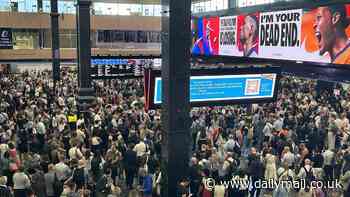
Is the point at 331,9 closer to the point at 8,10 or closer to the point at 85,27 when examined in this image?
the point at 85,27

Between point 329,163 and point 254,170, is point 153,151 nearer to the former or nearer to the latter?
point 254,170

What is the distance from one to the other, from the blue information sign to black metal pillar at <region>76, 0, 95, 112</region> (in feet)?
20.1

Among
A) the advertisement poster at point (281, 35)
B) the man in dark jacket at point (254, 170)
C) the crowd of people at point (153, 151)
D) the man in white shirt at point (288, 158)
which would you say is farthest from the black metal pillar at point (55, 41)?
the man in white shirt at point (288, 158)

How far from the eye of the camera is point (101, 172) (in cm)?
891

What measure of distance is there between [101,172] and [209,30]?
74.6 feet

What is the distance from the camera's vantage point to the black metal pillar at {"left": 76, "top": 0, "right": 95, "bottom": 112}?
15.8 m

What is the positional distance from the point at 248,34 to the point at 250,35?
0.29m

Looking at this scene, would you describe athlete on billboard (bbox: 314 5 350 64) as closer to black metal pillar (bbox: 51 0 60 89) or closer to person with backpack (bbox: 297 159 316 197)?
person with backpack (bbox: 297 159 316 197)

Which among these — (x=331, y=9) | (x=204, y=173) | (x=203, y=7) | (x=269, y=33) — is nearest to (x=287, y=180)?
(x=204, y=173)

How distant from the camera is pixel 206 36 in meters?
30.9

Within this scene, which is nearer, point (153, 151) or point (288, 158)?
point (288, 158)

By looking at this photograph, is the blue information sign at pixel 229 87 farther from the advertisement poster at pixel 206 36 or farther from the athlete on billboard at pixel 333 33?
the advertisement poster at pixel 206 36

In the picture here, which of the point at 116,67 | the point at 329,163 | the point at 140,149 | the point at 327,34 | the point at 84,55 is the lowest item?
the point at 329,163

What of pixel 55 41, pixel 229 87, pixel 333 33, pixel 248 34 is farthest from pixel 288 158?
pixel 55 41
